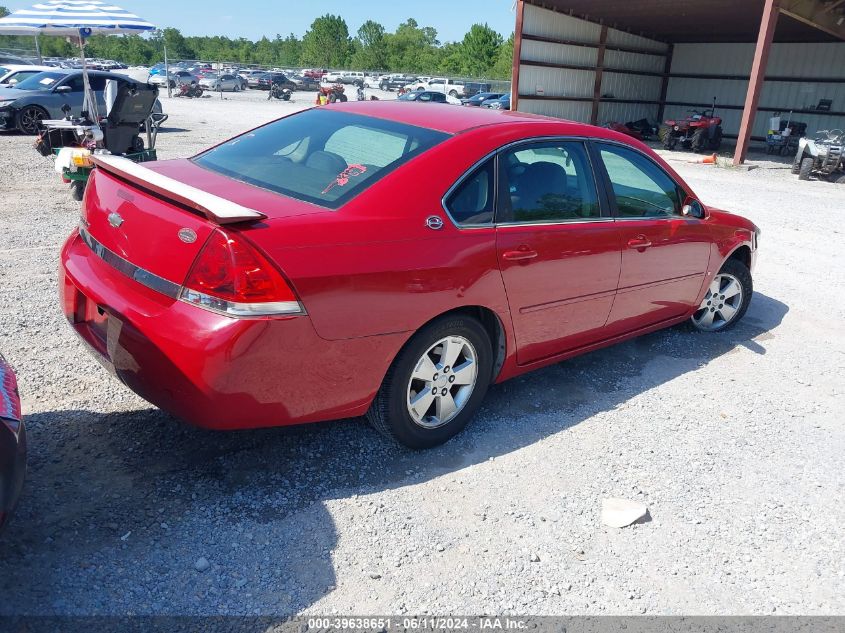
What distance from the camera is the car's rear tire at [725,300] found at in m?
5.11

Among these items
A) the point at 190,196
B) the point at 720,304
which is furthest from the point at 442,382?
the point at 720,304

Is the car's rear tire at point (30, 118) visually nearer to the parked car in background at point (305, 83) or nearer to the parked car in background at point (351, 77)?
the parked car in background at point (305, 83)

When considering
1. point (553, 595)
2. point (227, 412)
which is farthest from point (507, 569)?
point (227, 412)

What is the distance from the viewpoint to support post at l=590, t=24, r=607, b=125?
2395 cm

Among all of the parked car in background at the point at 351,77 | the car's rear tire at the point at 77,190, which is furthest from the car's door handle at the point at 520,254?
the parked car in background at the point at 351,77

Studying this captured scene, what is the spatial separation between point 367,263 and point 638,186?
2318mm

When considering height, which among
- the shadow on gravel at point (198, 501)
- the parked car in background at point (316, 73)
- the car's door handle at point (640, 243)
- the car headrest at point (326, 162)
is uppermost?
the parked car in background at point (316, 73)

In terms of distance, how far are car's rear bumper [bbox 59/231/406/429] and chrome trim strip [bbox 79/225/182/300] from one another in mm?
27

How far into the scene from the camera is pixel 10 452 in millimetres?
2166

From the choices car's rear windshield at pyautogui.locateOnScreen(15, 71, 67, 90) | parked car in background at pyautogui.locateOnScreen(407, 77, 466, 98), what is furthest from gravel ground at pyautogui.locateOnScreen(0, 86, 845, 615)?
parked car in background at pyautogui.locateOnScreen(407, 77, 466, 98)

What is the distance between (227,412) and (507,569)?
1.28 metres

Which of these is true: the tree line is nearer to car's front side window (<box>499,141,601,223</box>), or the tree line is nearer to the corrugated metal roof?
the corrugated metal roof

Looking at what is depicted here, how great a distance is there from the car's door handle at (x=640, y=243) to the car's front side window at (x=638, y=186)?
0.48 feet

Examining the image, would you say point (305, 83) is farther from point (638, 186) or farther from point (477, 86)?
point (638, 186)
